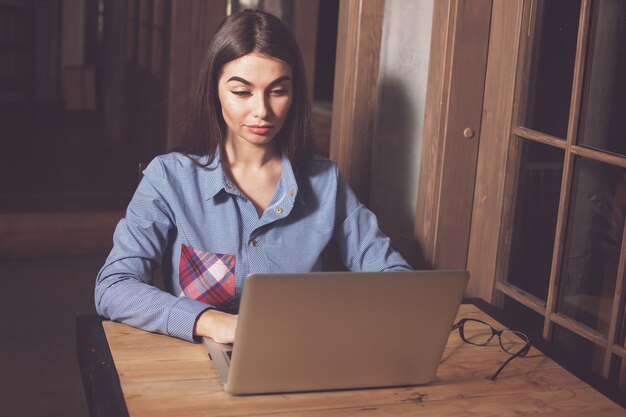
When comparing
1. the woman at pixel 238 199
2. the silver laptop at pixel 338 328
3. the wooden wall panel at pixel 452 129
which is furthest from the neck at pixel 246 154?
the silver laptop at pixel 338 328


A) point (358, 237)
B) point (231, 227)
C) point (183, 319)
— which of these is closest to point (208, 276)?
point (231, 227)

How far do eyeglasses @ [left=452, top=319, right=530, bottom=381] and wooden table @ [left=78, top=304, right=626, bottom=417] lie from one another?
3 centimetres

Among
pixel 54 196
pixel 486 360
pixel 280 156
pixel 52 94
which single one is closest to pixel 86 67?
pixel 52 94

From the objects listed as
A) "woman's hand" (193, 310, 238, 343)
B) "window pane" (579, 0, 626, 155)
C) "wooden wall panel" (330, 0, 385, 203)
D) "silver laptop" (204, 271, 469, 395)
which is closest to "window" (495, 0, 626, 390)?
"window pane" (579, 0, 626, 155)

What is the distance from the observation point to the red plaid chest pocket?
78.9 inches

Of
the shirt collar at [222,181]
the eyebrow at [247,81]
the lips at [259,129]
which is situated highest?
the eyebrow at [247,81]

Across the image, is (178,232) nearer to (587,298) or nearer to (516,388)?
(516,388)

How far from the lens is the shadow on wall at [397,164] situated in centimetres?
248

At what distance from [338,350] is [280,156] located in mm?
807

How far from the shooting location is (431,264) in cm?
235

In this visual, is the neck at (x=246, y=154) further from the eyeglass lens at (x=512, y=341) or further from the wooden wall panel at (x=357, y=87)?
the eyeglass lens at (x=512, y=341)

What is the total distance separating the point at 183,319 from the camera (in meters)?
1.73

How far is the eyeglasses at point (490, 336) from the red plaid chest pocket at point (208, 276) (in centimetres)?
53

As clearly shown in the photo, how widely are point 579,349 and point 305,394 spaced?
861mm
